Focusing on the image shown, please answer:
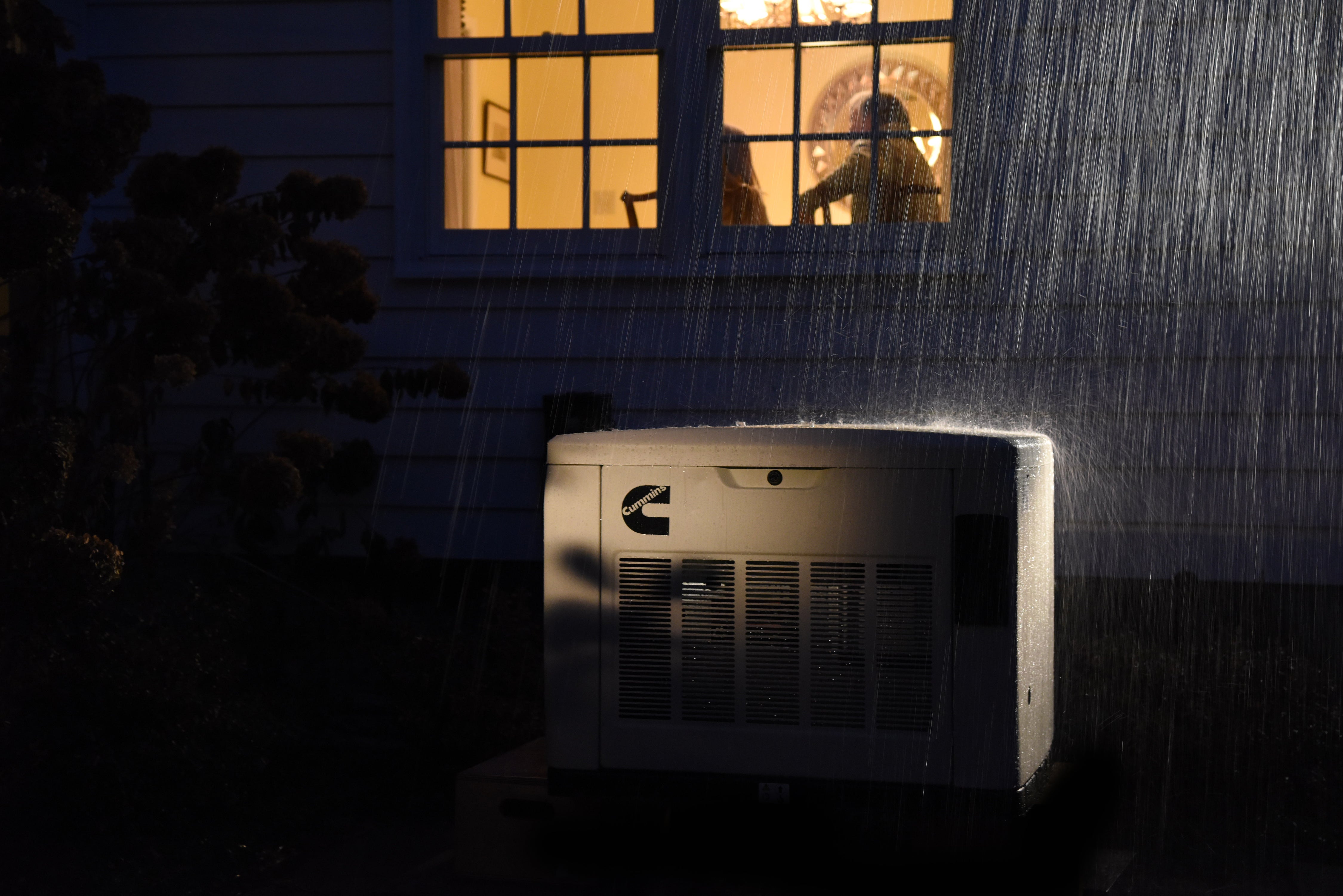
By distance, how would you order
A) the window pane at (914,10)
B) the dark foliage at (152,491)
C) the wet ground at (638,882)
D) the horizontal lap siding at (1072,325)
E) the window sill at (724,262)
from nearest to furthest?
the wet ground at (638,882)
the dark foliage at (152,491)
the horizontal lap siding at (1072,325)
the window sill at (724,262)
the window pane at (914,10)

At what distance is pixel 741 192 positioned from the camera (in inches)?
238

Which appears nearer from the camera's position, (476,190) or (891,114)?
(891,114)

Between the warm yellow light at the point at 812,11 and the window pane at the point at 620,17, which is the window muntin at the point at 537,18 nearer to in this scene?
the window pane at the point at 620,17

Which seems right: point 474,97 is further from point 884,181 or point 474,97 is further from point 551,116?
point 884,181

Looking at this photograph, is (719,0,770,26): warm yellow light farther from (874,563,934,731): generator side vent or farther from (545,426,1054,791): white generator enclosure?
(874,563,934,731): generator side vent

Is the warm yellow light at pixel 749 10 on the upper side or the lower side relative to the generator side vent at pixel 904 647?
upper

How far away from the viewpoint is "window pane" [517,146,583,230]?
6.09 m

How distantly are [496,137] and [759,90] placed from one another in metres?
1.34

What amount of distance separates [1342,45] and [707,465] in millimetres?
4250

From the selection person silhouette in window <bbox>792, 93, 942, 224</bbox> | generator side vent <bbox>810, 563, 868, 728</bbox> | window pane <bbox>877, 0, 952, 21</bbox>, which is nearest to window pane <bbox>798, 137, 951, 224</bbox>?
person silhouette in window <bbox>792, 93, 942, 224</bbox>

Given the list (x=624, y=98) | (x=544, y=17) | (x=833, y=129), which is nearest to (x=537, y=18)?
(x=544, y=17)

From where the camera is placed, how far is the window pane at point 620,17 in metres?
5.97

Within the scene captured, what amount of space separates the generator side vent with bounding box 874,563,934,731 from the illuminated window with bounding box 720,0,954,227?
3444 millimetres

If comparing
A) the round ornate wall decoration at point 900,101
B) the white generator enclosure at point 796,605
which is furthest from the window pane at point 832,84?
the white generator enclosure at point 796,605
